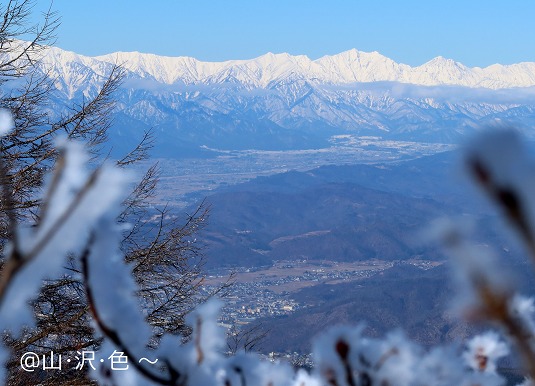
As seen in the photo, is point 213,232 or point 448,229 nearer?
point 448,229

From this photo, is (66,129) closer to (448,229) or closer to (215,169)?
(448,229)

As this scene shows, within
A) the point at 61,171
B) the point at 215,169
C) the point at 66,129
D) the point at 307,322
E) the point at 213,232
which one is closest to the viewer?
the point at 61,171

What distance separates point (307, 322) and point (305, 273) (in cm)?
3058

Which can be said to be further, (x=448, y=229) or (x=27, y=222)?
(x=27, y=222)

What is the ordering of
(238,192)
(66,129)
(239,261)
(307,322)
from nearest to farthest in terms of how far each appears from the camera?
(66,129), (307,322), (239,261), (238,192)

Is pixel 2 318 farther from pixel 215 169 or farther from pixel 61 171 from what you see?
pixel 215 169

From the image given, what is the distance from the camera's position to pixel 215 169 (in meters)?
156

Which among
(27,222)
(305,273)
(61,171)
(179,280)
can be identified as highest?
(61,171)

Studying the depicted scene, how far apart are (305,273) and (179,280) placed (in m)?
80.3

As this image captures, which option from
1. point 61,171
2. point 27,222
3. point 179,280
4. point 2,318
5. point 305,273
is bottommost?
point 305,273

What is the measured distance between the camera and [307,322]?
57469 mm

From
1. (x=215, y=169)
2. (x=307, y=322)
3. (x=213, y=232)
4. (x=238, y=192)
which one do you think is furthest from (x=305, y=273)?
(x=215, y=169)

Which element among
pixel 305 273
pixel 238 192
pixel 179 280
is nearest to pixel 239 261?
pixel 305 273

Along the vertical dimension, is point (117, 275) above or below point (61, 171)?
below
